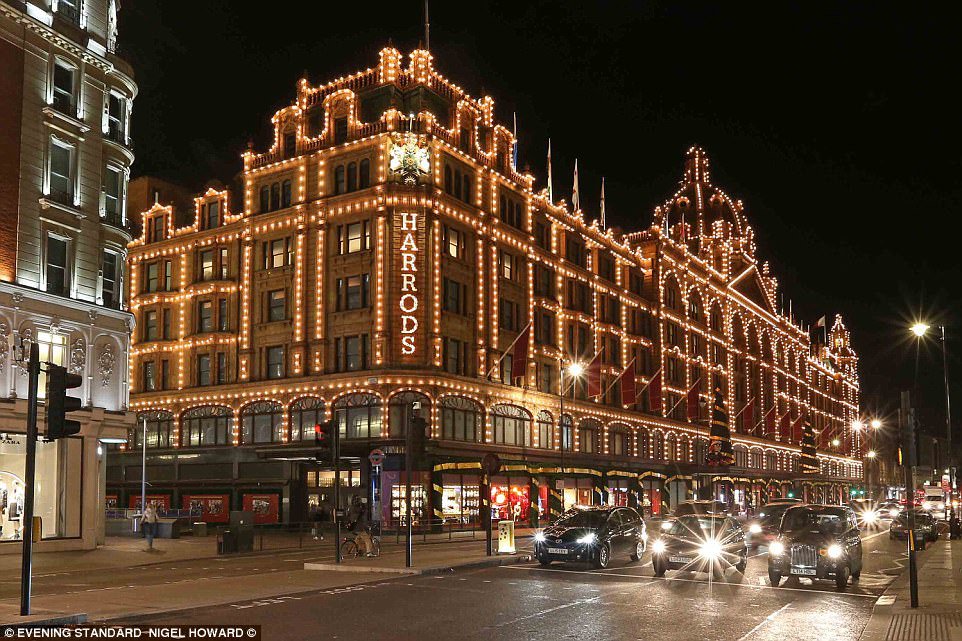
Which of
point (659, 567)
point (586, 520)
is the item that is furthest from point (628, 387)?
point (659, 567)

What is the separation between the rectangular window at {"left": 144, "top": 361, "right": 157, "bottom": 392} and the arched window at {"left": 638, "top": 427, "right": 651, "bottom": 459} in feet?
122

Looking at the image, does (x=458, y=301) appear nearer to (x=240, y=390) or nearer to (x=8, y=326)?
(x=240, y=390)

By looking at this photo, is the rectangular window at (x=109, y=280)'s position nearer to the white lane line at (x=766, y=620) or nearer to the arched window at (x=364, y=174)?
the arched window at (x=364, y=174)

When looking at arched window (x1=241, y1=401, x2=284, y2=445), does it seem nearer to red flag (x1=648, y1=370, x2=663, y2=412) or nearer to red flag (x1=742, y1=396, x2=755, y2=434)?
red flag (x1=648, y1=370, x2=663, y2=412)

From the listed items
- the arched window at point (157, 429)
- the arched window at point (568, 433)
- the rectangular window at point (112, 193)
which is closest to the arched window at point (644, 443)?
the arched window at point (568, 433)

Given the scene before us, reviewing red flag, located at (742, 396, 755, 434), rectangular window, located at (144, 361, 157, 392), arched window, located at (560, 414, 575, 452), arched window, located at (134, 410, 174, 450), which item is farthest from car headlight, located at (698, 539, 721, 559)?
red flag, located at (742, 396, 755, 434)

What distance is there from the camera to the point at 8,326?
3650 cm

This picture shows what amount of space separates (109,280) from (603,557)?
24.9m

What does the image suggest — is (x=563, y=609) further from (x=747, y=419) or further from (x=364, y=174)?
(x=747, y=419)

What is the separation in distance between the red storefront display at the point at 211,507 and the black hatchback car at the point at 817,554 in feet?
135

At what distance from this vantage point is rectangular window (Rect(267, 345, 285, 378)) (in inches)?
2384

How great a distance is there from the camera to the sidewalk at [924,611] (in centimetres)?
1569

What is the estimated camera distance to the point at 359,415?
55938mm

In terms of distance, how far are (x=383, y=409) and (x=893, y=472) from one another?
169643 mm
